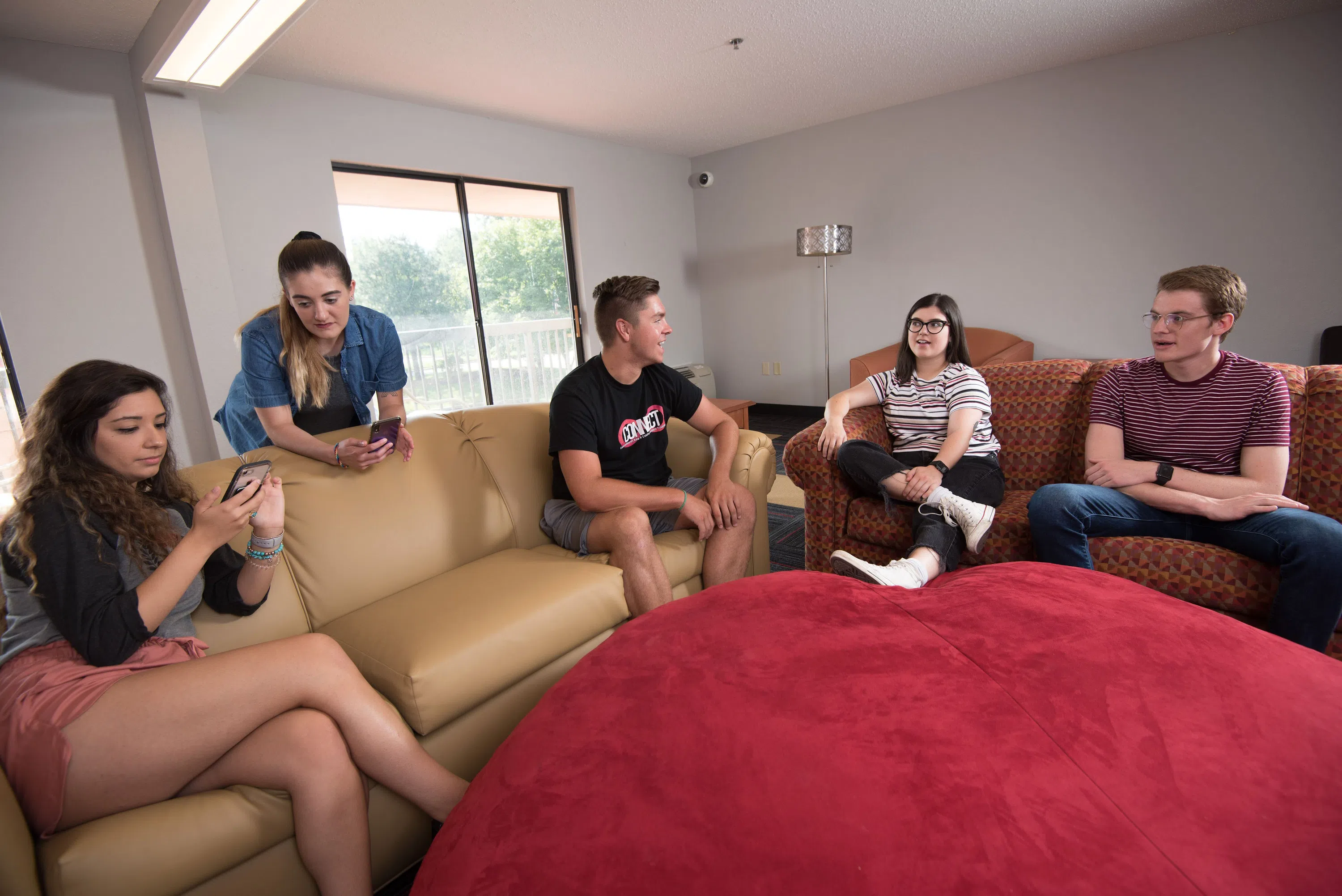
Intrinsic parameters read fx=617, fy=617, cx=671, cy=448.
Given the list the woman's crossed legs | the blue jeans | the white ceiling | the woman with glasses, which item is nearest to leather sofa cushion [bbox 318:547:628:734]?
the woman's crossed legs

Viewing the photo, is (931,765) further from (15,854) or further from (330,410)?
(330,410)

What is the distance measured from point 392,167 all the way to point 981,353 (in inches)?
171

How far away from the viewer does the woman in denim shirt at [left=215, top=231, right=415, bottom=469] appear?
174 cm

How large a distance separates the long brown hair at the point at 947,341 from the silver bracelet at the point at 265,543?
2013mm

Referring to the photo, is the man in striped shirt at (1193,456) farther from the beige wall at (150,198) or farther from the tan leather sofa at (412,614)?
the beige wall at (150,198)

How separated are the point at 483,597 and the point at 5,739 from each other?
0.85 meters

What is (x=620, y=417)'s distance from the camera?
2.05 meters

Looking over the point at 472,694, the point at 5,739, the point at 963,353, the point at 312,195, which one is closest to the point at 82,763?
the point at 5,739

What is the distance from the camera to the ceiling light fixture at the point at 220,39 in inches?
85.8

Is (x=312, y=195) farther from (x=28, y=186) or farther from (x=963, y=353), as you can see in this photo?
(x=963, y=353)

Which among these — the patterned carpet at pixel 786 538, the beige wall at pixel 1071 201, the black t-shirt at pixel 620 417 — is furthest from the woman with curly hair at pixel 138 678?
the beige wall at pixel 1071 201

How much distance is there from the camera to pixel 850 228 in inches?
202

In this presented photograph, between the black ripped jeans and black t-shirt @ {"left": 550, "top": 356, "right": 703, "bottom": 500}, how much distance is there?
60 centimetres

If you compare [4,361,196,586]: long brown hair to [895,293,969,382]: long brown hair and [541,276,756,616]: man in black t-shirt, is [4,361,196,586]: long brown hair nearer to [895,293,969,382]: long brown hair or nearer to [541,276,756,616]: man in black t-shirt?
[541,276,756,616]: man in black t-shirt
